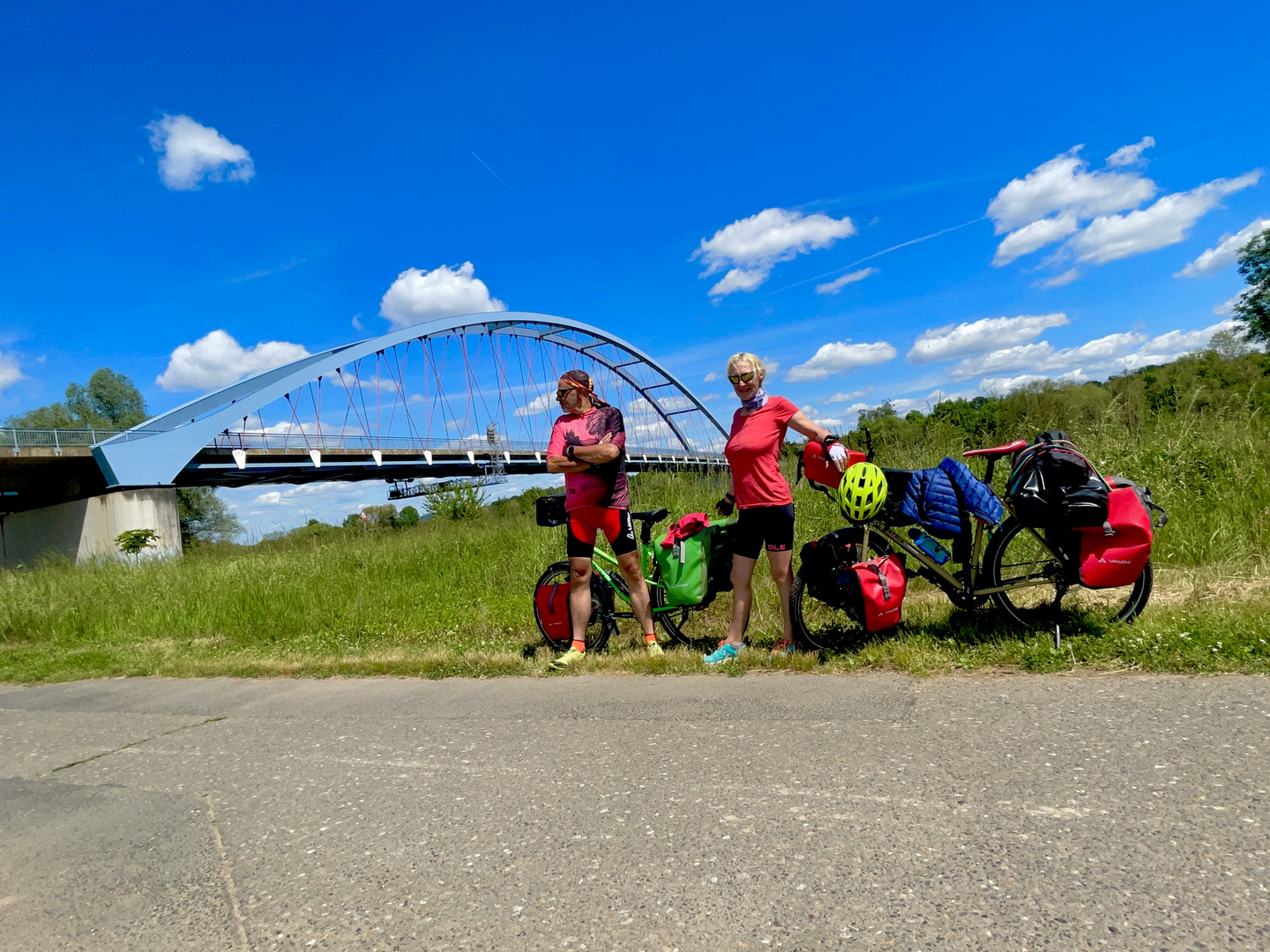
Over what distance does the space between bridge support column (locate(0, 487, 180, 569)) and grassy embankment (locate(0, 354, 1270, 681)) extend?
22394mm

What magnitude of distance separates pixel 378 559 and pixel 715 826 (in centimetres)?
881

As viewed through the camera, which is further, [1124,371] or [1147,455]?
[1124,371]

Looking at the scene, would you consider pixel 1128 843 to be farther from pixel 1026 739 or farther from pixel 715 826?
pixel 715 826

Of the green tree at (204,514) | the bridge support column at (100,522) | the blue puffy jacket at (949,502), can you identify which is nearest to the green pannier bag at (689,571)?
the blue puffy jacket at (949,502)

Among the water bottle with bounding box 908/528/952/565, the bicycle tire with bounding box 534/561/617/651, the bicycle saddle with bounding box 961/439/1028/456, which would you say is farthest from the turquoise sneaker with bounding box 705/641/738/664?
the bicycle saddle with bounding box 961/439/1028/456

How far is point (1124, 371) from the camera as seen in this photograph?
9492mm

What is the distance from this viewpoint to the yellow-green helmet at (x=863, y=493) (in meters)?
4.09

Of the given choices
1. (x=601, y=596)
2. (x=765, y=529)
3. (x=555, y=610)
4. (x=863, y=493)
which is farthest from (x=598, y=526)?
(x=863, y=493)

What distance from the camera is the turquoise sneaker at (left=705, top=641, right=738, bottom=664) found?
14.7ft

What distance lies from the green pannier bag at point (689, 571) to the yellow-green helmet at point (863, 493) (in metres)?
1.16

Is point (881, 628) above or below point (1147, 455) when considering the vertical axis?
below

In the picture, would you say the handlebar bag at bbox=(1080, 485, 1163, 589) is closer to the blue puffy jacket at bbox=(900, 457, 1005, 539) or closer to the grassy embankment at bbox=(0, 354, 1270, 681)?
the grassy embankment at bbox=(0, 354, 1270, 681)

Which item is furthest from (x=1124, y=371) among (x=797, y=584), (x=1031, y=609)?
(x=797, y=584)

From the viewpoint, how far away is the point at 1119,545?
3.61 m
